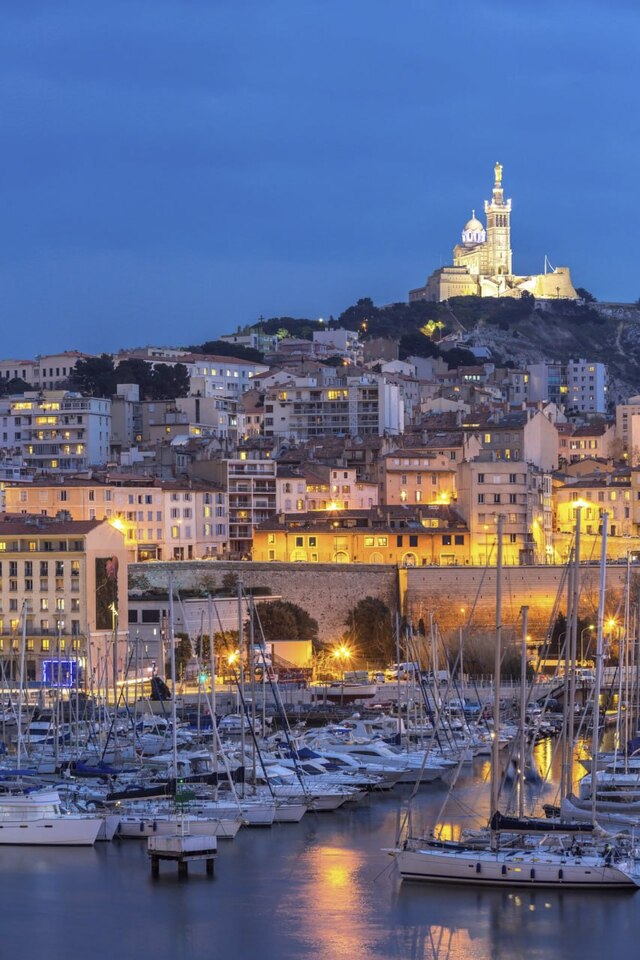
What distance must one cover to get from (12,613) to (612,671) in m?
17.1

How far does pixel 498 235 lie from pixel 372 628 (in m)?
101

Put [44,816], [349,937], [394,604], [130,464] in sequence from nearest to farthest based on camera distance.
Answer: [349,937] → [44,816] → [394,604] → [130,464]

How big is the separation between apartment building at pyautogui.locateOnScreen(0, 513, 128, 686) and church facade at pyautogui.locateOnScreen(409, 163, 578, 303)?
93584mm

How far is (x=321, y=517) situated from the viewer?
6769 cm

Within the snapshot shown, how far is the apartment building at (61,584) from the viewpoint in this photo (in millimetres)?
55062

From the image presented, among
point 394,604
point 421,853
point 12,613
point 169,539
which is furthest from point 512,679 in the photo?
point 421,853

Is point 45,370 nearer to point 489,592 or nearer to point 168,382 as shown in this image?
point 168,382

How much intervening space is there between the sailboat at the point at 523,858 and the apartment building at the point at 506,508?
36293 millimetres

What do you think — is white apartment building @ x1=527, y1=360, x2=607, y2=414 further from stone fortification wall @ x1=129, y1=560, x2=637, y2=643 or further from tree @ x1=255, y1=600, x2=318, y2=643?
tree @ x1=255, y1=600, x2=318, y2=643

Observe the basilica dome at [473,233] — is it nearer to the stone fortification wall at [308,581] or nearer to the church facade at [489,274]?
the church facade at [489,274]

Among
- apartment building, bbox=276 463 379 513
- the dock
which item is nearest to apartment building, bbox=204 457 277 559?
apartment building, bbox=276 463 379 513

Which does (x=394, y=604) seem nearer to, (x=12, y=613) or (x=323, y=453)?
(x=12, y=613)

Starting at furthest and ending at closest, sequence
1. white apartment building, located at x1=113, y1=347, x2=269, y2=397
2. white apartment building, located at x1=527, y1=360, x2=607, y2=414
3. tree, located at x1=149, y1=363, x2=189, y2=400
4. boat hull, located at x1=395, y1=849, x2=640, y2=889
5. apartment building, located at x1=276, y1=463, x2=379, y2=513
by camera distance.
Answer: white apartment building, located at x1=527, y1=360, x2=607, y2=414 < white apartment building, located at x1=113, y1=347, x2=269, y2=397 < tree, located at x1=149, y1=363, x2=189, y2=400 < apartment building, located at x1=276, y1=463, x2=379, y2=513 < boat hull, located at x1=395, y1=849, x2=640, y2=889

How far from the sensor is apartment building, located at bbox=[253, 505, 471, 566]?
65500 millimetres
